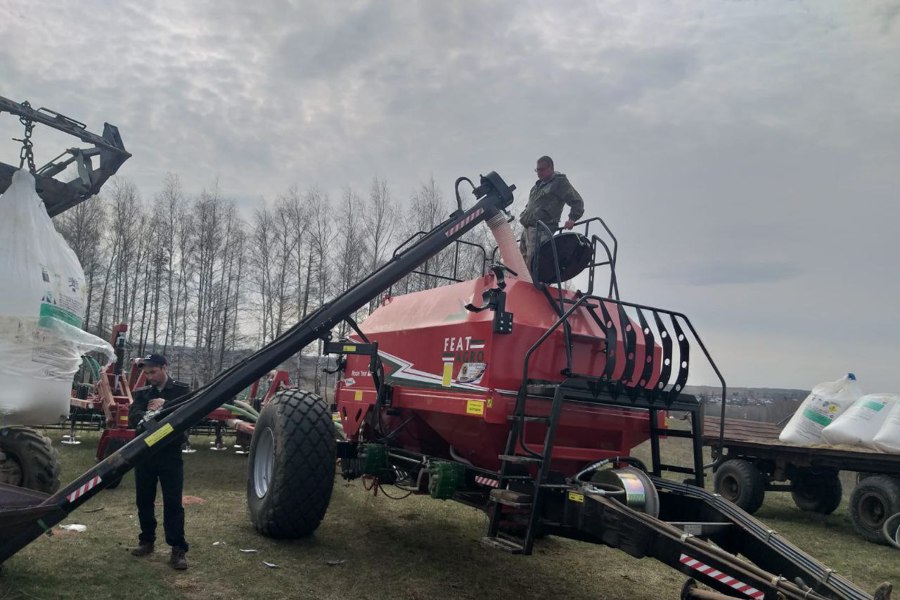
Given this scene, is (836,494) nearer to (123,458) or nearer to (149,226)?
(123,458)

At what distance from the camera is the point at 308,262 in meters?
29.3

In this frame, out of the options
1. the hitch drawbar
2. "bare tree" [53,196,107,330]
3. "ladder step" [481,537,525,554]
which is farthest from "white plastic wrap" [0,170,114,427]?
"bare tree" [53,196,107,330]

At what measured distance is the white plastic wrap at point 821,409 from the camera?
31.3ft

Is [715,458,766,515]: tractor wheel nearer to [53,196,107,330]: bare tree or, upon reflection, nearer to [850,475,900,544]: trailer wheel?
[850,475,900,544]: trailer wheel

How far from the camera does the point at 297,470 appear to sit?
562 cm

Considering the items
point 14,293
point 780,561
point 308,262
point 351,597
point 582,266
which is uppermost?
point 308,262

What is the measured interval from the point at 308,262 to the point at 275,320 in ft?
9.76

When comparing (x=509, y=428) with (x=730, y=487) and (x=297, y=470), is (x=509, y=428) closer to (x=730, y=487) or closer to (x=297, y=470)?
(x=297, y=470)

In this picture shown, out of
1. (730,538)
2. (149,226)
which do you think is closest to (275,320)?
(149,226)

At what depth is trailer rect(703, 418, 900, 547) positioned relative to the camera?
824 cm

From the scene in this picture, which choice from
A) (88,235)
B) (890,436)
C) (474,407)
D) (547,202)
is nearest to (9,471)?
(474,407)

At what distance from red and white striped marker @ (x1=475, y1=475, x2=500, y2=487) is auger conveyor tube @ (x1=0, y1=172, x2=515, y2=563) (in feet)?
5.85

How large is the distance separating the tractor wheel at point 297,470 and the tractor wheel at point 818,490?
25.2 feet

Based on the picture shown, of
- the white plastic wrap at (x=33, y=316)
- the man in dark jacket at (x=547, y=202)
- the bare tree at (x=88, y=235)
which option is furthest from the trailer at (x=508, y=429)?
the bare tree at (x=88, y=235)
